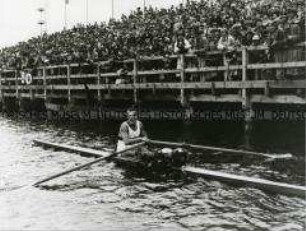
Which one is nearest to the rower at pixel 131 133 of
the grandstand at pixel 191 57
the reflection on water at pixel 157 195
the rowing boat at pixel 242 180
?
the rowing boat at pixel 242 180

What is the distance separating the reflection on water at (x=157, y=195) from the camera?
947 cm

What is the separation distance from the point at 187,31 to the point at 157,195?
8809 mm

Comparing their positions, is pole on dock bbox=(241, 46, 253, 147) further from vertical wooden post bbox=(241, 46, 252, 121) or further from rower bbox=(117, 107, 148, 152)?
rower bbox=(117, 107, 148, 152)

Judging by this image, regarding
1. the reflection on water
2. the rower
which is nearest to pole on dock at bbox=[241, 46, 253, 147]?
the reflection on water

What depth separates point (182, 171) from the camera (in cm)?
1264

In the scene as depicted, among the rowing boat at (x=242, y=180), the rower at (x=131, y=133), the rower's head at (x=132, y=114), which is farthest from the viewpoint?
the rower at (x=131, y=133)

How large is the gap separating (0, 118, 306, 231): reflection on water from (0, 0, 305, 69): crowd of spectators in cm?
304

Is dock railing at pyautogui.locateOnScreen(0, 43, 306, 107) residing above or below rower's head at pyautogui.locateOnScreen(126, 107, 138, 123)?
above

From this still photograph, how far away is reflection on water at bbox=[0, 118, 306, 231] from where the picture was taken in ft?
31.1

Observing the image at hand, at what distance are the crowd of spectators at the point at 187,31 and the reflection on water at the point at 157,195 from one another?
3035 millimetres

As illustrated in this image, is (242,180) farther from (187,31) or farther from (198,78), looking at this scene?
(187,31)

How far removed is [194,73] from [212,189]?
7.89 m

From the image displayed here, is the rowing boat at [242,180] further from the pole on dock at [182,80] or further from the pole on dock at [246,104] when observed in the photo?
the pole on dock at [182,80]

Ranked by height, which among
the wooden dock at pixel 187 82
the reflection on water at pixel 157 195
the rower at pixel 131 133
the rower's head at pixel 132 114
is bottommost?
the reflection on water at pixel 157 195
